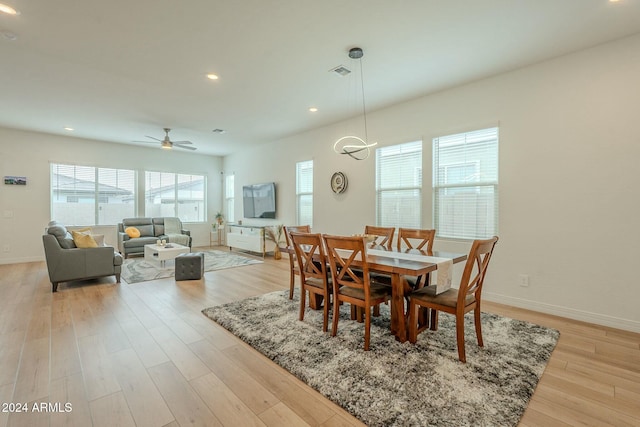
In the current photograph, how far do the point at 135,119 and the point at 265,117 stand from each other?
2.48m

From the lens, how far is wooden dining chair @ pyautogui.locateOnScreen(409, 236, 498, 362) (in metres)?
2.20

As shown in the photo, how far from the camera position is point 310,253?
2.84 meters

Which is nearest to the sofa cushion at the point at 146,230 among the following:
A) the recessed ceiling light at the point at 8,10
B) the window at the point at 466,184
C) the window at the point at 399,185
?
the recessed ceiling light at the point at 8,10

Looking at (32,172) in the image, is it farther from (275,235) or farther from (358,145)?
(358,145)

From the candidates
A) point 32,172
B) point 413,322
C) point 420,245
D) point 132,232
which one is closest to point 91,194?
point 32,172

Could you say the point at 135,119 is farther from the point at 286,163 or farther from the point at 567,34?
the point at 567,34

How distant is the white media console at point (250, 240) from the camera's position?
6930 millimetres

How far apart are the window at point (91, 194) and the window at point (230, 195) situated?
8.21 feet

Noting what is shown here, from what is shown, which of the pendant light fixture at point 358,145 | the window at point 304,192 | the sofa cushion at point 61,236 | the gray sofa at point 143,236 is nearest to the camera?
the pendant light fixture at point 358,145

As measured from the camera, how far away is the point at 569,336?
2.75m

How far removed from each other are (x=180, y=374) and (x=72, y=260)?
3326 millimetres

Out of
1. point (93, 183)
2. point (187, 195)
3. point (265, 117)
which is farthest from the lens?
point (187, 195)

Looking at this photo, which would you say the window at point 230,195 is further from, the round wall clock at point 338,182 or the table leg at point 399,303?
the table leg at point 399,303

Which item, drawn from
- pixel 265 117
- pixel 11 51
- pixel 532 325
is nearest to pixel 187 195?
pixel 265 117
